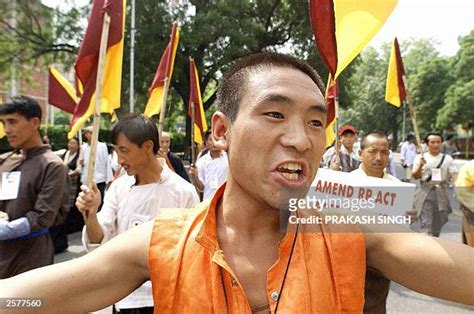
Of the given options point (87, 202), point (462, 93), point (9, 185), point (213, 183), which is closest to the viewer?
point (87, 202)

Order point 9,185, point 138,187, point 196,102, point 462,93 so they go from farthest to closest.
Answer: point 462,93 < point 196,102 < point 9,185 < point 138,187

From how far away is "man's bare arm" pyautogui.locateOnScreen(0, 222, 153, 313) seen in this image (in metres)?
1.30

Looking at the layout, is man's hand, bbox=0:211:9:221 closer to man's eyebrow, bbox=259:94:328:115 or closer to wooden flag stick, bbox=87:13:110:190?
wooden flag stick, bbox=87:13:110:190

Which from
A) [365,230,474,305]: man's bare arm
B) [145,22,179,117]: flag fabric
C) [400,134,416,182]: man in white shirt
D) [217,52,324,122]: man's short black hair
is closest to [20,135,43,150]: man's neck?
[145,22,179,117]: flag fabric

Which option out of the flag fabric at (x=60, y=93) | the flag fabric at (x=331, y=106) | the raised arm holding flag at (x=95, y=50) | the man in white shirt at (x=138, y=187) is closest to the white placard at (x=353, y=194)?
the flag fabric at (x=331, y=106)

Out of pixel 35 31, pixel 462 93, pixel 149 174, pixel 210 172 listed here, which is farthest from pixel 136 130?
pixel 462 93

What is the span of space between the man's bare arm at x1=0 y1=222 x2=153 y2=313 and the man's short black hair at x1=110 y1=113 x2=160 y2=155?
5.79ft

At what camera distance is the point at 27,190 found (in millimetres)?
3227

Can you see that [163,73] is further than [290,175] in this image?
Yes

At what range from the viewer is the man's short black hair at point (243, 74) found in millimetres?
1354

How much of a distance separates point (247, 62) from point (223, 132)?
0.73 feet

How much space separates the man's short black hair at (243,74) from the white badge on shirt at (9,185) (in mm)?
2305

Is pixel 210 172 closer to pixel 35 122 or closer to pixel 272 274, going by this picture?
pixel 35 122

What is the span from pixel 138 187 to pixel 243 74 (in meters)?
1.90
